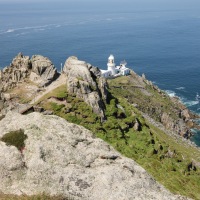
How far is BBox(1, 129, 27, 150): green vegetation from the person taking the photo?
22266 millimetres

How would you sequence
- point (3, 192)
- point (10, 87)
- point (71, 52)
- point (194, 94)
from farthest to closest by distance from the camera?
point (71, 52) < point (194, 94) < point (10, 87) < point (3, 192)

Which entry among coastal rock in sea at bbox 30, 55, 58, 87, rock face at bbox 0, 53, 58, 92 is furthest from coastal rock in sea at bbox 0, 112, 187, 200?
coastal rock in sea at bbox 30, 55, 58, 87

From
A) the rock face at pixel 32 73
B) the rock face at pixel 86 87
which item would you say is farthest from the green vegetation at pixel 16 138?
the rock face at pixel 32 73

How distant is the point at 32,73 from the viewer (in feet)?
177

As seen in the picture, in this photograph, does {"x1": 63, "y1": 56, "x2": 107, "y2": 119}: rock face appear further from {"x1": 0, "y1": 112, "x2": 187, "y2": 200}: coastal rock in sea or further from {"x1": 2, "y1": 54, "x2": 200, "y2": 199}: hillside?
{"x1": 0, "y1": 112, "x2": 187, "y2": 200}: coastal rock in sea

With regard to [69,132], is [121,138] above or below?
below

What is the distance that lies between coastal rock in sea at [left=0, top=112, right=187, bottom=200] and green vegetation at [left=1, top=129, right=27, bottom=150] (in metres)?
0.28

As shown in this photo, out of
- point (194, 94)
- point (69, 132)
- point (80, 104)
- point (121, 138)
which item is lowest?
point (194, 94)

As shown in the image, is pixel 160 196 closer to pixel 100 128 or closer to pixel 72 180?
pixel 72 180

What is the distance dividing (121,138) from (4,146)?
21909 millimetres

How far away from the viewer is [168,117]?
104500 mm

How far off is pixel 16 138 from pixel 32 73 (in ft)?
107

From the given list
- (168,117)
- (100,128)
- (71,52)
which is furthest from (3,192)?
(71,52)

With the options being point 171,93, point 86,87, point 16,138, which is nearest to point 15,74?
point 86,87
